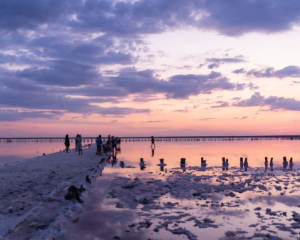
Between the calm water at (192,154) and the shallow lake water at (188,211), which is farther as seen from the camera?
the calm water at (192,154)

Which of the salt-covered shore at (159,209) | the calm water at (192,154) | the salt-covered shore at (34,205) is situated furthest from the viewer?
the calm water at (192,154)

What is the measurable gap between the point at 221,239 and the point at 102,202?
5996 millimetres

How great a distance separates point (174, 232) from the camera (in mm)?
8812

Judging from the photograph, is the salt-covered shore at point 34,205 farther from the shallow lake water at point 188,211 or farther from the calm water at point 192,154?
the calm water at point 192,154

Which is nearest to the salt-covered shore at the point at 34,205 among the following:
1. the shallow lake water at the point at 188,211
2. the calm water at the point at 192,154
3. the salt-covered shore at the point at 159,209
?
the salt-covered shore at the point at 159,209

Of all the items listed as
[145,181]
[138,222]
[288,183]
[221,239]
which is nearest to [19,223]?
[138,222]

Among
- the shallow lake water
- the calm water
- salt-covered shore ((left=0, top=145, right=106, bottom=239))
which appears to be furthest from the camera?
the calm water

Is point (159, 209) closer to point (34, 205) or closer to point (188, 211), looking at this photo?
point (188, 211)

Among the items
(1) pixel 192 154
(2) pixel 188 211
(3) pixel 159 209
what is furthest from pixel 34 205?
(1) pixel 192 154

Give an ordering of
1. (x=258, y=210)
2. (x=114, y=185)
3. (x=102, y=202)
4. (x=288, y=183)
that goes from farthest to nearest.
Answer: (x=288, y=183), (x=114, y=185), (x=102, y=202), (x=258, y=210)

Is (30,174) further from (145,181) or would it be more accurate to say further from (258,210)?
(258,210)

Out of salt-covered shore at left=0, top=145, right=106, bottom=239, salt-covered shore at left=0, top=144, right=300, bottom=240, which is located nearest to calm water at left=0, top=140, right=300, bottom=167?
salt-covered shore at left=0, top=144, right=300, bottom=240

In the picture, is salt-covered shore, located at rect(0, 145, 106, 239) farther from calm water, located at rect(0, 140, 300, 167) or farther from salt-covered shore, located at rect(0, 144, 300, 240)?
calm water, located at rect(0, 140, 300, 167)

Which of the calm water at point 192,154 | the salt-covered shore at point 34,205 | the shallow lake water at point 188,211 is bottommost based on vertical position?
the calm water at point 192,154
